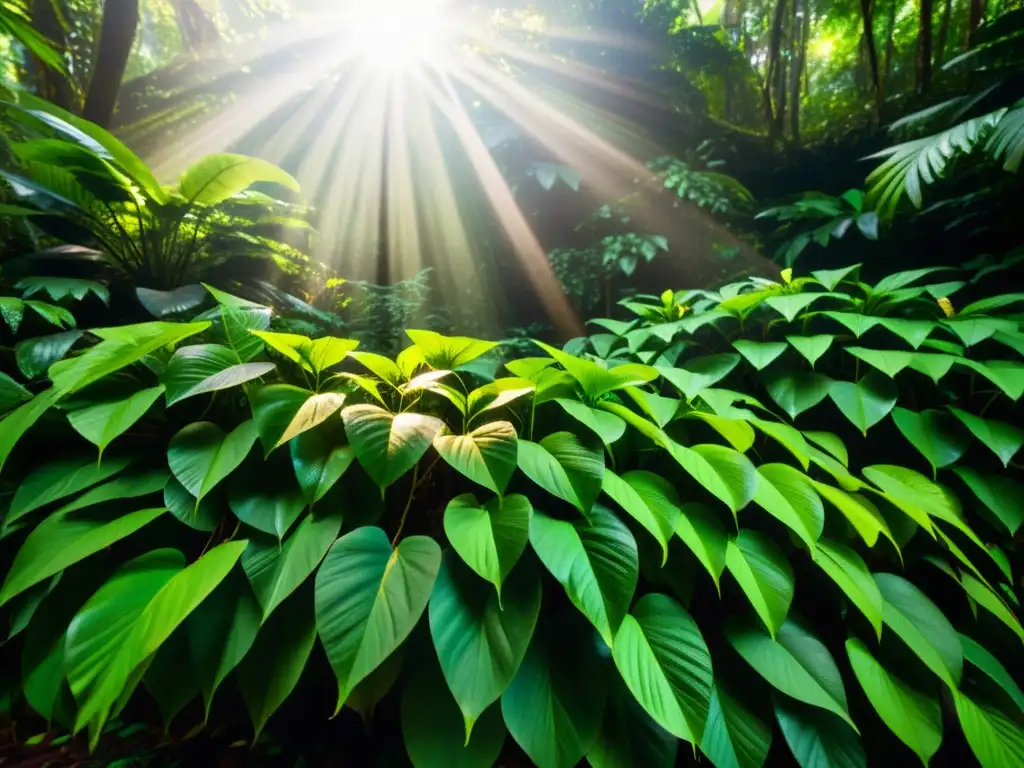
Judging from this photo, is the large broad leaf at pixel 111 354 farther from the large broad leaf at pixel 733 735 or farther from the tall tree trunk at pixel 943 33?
the tall tree trunk at pixel 943 33

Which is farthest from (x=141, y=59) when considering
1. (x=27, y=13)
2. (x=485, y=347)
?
(x=485, y=347)

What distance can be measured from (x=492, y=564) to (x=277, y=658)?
356 mm

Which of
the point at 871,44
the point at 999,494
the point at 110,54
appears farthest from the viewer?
the point at 871,44

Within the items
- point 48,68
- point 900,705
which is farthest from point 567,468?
point 48,68

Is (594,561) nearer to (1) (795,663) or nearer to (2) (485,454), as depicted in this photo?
(2) (485,454)

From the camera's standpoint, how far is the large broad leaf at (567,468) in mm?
718

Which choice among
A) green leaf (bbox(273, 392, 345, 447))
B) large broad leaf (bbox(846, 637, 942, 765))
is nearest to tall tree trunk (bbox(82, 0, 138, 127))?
green leaf (bbox(273, 392, 345, 447))

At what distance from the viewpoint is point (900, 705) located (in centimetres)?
70

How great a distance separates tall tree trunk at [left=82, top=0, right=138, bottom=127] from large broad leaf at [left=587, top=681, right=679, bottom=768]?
335cm

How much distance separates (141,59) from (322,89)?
1.92 m

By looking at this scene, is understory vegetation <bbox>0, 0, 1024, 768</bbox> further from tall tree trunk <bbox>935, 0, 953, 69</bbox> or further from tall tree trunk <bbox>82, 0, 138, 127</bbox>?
tall tree trunk <bbox>935, 0, 953, 69</bbox>

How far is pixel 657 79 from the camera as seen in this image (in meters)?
3.41

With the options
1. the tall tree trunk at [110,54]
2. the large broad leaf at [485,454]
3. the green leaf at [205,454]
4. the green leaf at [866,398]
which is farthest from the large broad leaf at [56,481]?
the tall tree trunk at [110,54]

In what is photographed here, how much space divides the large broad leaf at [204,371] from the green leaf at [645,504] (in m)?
0.68
